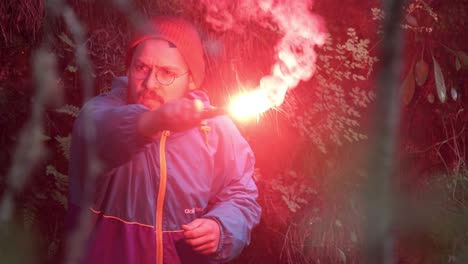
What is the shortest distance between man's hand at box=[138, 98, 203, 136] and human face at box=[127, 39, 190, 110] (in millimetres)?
232

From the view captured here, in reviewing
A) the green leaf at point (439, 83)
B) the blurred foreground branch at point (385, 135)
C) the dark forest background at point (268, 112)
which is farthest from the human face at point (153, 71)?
the green leaf at point (439, 83)

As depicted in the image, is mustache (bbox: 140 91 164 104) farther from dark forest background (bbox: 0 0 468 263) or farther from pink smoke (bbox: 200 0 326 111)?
pink smoke (bbox: 200 0 326 111)

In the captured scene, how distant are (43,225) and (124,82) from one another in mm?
915

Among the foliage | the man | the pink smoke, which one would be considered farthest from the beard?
the foliage

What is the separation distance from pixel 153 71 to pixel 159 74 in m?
0.02

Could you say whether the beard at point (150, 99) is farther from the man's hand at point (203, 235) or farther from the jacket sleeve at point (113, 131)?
the man's hand at point (203, 235)

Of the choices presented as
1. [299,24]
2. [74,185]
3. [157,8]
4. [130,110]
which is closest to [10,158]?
[74,185]

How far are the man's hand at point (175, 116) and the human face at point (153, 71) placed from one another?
0.76ft

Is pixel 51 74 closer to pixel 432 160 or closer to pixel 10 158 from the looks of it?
pixel 10 158

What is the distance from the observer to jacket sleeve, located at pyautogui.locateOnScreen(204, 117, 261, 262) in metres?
1.59

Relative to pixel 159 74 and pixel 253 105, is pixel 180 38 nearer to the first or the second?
pixel 159 74

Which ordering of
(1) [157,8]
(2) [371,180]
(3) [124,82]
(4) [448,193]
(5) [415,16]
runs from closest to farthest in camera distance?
(2) [371,180] → (3) [124,82] → (1) [157,8] → (5) [415,16] → (4) [448,193]

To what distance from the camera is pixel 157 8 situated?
2.12 m

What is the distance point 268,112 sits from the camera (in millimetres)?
2217
